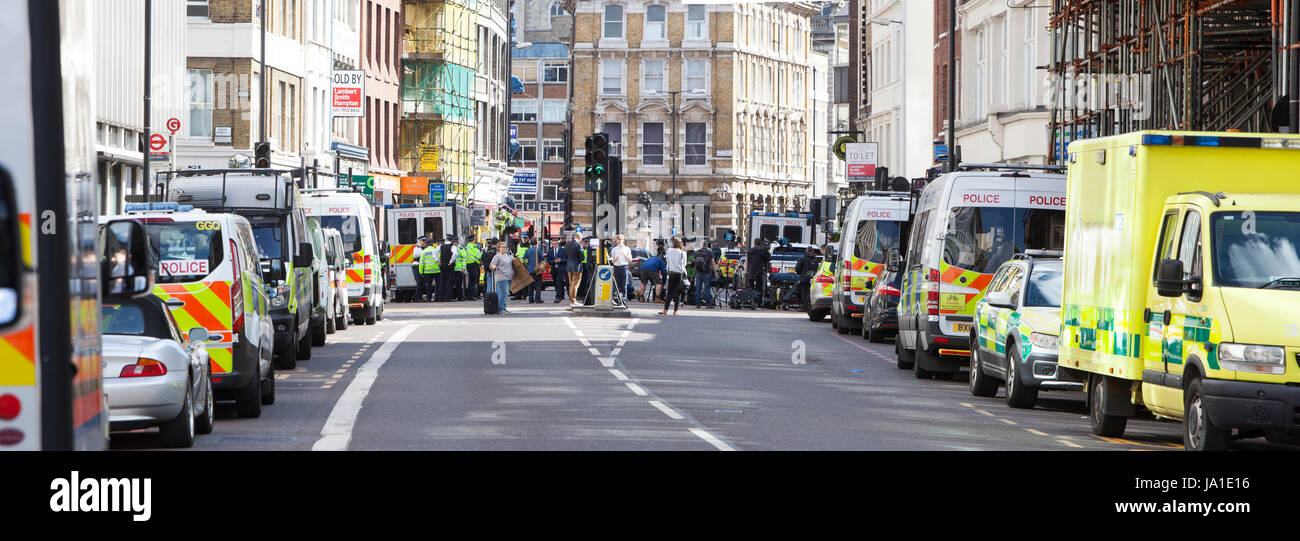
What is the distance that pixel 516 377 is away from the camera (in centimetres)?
2223

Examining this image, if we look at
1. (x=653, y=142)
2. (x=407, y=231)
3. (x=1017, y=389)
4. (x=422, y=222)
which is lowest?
(x=1017, y=389)

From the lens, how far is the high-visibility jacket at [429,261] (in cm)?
4988

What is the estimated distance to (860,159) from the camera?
5797 centimetres

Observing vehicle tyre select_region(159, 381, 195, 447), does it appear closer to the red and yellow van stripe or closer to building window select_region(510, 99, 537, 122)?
the red and yellow van stripe

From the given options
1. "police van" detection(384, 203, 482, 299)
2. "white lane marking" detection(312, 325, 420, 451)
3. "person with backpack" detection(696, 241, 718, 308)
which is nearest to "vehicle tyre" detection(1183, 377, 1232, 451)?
"white lane marking" detection(312, 325, 420, 451)

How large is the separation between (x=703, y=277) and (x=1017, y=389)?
2991 centimetres

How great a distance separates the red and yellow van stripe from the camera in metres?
17.0

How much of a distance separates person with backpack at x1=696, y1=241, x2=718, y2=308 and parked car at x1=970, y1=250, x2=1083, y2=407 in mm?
26394

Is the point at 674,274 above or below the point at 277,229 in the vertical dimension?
below

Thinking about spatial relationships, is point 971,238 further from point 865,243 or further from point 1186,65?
point 865,243

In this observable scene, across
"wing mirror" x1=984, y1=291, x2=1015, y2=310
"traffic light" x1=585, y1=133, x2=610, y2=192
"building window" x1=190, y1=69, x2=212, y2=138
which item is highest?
"building window" x1=190, y1=69, x2=212, y2=138

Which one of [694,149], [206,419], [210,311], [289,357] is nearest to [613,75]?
[694,149]

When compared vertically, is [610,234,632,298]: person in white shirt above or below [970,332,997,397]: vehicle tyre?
above

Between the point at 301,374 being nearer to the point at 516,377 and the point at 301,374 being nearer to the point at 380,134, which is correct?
the point at 516,377
